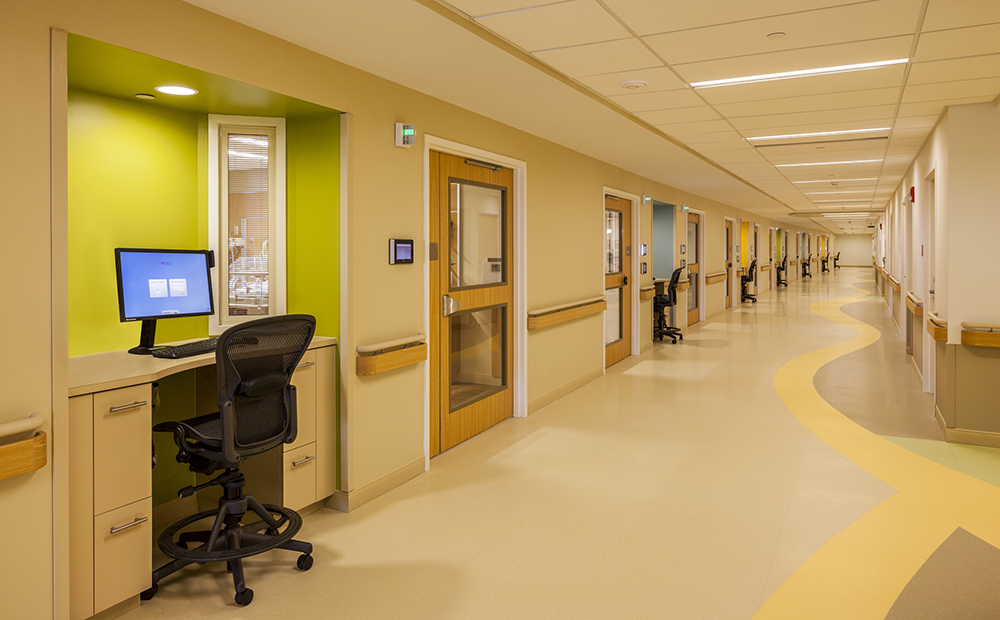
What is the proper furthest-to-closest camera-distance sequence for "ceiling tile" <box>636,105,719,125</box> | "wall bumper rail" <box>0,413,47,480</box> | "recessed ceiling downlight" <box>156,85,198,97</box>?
1. "ceiling tile" <box>636,105,719,125</box>
2. "recessed ceiling downlight" <box>156,85,198,97</box>
3. "wall bumper rail" <box>0,413,47,480</box>

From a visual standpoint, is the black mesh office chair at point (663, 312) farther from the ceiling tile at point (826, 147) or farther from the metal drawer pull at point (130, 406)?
the metal drawer pull at point (130, 406)

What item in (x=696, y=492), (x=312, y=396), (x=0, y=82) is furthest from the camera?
(x=696, y=492)

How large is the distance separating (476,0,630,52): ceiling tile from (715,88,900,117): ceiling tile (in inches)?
78.9

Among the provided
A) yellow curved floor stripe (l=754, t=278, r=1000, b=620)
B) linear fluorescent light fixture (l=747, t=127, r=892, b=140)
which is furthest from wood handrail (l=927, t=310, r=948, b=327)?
linear fluorescent light fixture (l=747, t=127, r=892, b=140)

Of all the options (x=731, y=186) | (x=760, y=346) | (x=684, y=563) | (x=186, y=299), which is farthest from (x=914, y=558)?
(x=731, y=186)

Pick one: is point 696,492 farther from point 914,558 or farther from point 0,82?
point 0,82

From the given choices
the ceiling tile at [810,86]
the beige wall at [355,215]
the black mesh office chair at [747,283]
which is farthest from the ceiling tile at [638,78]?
the black mesh office chair at [747,283]

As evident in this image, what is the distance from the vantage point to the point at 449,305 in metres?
4.74

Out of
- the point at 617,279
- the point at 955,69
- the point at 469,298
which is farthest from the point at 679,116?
the point at 617,279

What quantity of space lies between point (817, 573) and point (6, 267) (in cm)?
339

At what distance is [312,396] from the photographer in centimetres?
358

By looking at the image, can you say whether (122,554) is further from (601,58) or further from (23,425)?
(601,58)

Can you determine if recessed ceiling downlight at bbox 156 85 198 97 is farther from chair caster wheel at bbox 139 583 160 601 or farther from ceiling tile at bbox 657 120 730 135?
ceiling tile at bbox 657 120 730 135

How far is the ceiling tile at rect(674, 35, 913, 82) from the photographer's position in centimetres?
352
